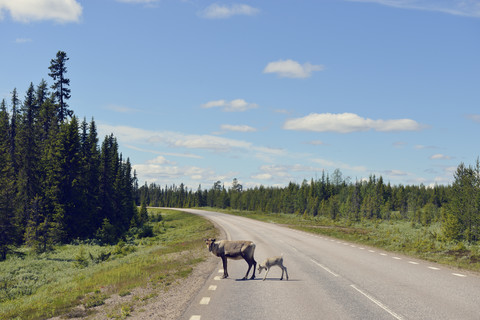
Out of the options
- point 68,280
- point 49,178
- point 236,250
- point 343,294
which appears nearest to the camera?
point 343,294

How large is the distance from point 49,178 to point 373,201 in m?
76.7

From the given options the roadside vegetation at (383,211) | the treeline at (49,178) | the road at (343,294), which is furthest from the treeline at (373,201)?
the treeline at (49,178)

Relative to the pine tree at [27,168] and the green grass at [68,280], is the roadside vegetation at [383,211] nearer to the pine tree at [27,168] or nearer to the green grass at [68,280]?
the green grass at [68,280]

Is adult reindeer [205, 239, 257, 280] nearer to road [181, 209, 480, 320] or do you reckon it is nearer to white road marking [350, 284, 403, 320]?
road [181, 209, 480, 320]

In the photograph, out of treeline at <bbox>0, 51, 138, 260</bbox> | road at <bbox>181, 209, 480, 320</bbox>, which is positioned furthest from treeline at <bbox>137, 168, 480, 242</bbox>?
treeline at <bbox>0, 51, 138, 260</bbox>

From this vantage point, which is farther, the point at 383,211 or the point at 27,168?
the point at 383,211

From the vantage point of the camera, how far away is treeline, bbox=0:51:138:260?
1335 inches

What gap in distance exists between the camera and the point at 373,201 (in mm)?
92000

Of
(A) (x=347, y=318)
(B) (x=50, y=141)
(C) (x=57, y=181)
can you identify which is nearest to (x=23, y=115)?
(B) (x=50, y=141)

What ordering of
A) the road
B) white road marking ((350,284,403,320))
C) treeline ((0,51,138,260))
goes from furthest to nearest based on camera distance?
treeline ((0,51,138,260)), the road, white road marking ((350,284,403,320))

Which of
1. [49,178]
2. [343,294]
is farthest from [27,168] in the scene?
[343,294]

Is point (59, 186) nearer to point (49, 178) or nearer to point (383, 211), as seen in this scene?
point (49, 178)

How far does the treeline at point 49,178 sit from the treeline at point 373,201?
3834cm

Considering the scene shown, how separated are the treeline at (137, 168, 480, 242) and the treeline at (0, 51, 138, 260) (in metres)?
38.3
